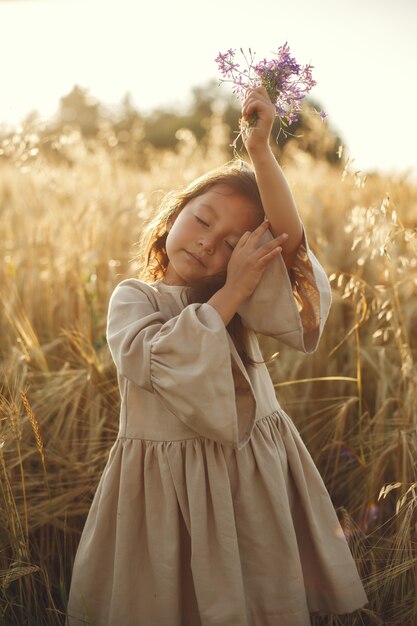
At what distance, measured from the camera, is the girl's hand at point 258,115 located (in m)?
1.37

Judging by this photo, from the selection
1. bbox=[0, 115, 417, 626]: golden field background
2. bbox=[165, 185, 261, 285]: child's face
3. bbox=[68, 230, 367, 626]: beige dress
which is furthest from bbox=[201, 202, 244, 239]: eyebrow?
bbox=[0, 115, 417, 626]: golden field background

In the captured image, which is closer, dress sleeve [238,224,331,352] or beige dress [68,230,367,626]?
beige dress [68,230,367,626]

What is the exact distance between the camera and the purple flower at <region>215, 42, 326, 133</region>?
139cm

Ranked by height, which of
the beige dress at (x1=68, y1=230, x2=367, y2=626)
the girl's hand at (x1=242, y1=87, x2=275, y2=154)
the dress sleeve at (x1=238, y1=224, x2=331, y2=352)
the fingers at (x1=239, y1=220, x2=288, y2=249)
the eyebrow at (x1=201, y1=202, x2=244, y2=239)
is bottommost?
the beige dress at (x1=68, y1=230, x2=367, y2=626)

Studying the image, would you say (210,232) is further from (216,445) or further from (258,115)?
(216,445)

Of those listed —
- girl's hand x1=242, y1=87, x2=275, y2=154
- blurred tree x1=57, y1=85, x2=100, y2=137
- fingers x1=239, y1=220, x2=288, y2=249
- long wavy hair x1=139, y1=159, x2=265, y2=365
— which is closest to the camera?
girl's hand x1=242, y1=87, x2=275, y2=154

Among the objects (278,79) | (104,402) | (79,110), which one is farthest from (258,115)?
(79,110)

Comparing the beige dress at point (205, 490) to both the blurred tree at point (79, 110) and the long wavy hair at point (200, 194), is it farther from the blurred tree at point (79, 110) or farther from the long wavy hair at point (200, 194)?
the blurred tree at point (79, 110)

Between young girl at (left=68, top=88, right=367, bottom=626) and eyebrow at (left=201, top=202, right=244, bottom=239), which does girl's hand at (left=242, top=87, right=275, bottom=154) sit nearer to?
young girl at (left=68, top=88, right=367, bottom=626)

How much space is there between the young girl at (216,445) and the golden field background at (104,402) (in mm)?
152

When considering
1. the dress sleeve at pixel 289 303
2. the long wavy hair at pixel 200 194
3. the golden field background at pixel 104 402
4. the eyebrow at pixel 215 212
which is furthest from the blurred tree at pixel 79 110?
the dress sleeve at pixel 289 303

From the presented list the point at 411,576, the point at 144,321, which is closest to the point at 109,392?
the point at 144,321

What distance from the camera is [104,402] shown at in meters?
2.37

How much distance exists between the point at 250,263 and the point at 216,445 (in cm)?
45
